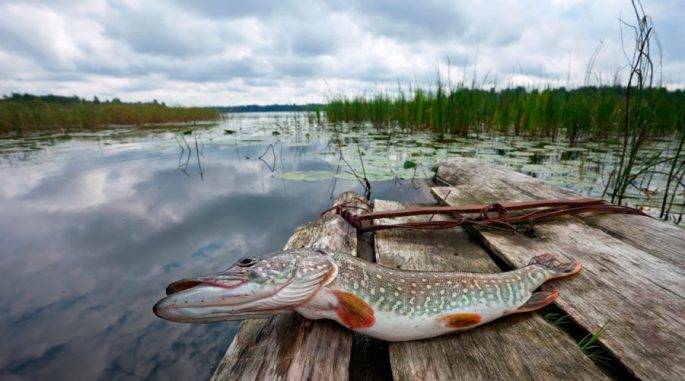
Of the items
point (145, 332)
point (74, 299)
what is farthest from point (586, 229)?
point (74, 299)

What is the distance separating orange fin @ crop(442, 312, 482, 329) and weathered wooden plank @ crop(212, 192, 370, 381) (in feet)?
1.58

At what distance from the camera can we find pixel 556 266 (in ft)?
6.26

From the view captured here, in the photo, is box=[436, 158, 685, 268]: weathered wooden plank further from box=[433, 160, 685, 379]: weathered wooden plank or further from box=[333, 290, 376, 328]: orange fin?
box=[333, 290, 376, 328]: orange fin

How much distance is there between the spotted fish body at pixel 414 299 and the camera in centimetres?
150

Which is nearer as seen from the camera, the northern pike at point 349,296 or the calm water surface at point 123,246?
the northern pike at point 349,296

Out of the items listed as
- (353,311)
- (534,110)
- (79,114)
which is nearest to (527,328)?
(353,311)

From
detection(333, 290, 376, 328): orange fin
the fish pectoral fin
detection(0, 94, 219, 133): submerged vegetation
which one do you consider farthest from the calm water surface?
detection(0, 94, 219, 133): submerged vegetation

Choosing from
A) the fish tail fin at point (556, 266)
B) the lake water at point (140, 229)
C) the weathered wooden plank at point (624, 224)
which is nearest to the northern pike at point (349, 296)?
the fish tail fin at point (556, 266)

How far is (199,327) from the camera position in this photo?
2.36 meters

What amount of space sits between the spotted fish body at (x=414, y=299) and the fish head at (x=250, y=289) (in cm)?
7

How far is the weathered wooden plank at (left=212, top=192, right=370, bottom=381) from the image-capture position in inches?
49.5

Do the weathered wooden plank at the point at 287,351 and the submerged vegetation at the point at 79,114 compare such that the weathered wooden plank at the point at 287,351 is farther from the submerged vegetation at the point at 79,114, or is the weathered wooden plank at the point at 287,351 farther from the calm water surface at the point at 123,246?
the submerged vegetation at the point at 79,114

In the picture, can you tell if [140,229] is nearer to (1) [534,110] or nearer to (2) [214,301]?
(2) [214,301]

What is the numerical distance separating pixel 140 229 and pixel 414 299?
3.70 m
